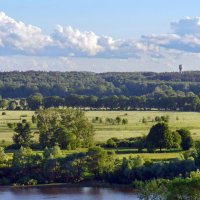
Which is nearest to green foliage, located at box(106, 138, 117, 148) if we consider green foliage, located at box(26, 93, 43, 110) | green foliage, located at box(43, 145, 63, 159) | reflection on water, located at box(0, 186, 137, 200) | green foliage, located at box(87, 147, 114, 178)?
green foliage, located at box(43, 145, 63, 159)

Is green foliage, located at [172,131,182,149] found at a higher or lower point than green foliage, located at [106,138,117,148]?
higher

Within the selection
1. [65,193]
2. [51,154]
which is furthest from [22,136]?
[65,193]

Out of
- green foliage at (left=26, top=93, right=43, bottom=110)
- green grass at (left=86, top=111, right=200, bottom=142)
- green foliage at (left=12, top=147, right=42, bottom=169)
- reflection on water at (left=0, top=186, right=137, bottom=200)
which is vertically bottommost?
reflection on water at (left=0, top=186, right=137, bottom=200)

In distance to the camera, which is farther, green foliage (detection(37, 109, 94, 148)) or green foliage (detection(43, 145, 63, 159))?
green foliage (detection(37, 109, 94, 148))

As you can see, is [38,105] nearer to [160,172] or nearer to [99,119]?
[99,119]

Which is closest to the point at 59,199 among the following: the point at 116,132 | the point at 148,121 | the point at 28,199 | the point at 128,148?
the point at 28,199

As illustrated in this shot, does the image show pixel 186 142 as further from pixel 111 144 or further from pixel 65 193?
pixel 65 193

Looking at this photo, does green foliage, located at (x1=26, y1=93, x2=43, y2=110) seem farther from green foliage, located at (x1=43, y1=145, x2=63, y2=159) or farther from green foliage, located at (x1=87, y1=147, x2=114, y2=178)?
green foliage, located at (x1=87, y1=147, x2=114, y2=178)

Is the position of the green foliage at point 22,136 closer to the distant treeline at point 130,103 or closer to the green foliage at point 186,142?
the green foliage at point 186,142
